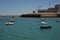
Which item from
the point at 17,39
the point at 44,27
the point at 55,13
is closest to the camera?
the point at 17,39

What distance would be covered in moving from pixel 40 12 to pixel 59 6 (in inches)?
406

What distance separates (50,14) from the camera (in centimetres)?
7956

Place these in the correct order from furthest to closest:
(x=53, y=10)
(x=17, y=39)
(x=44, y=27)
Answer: (x=53, y=10) < (x=44, y=27) < (x=17, y=39)

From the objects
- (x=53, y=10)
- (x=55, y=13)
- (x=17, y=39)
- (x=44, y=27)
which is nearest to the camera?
(x=17, y=39)

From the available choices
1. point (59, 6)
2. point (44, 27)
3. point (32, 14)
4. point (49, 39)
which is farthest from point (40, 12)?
point (49, 39)

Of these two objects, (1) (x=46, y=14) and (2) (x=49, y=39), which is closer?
(2) (x=49, y=39)

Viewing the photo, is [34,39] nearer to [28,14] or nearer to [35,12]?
[35,12]

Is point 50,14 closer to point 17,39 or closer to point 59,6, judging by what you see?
point 59,6

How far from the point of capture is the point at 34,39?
A: 1496cm

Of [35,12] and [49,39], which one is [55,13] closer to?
[35,12]

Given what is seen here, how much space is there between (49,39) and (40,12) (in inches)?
2751

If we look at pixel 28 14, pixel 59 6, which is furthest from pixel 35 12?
pixel 59 6

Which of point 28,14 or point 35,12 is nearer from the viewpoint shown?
Answer: point 35,12

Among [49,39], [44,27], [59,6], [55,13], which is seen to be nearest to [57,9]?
[59,6]
